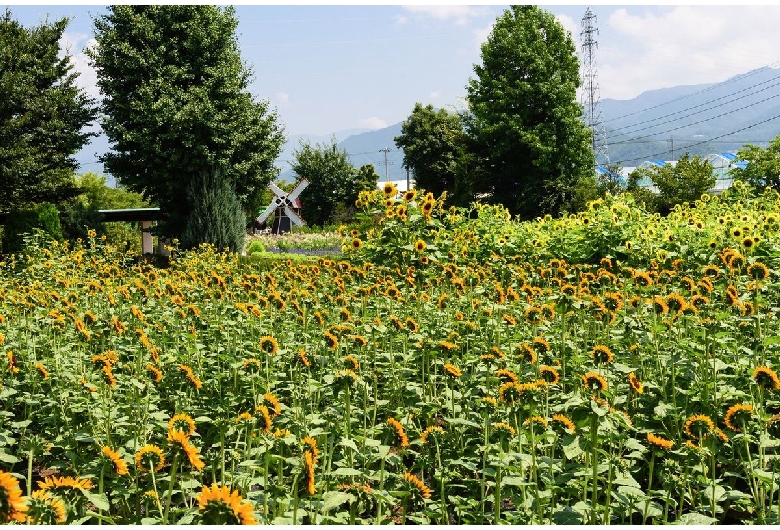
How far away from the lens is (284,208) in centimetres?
5069

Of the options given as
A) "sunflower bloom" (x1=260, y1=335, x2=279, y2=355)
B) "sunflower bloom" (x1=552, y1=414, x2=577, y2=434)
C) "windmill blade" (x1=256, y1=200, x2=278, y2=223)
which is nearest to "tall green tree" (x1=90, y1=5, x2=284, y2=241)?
"sunflower bloom" (x1=260, y1=335, x2=279, y2=355)

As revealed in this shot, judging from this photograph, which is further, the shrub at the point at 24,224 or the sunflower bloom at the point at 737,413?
the shrub at the point at 24,224

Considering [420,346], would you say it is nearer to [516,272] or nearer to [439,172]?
[516,272]

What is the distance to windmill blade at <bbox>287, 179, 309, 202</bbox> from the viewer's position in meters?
48.8

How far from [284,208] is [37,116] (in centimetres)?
2845

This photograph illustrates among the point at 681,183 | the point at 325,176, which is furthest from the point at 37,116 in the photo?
the point at 325,176

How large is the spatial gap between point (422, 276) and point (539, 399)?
10.0 ft

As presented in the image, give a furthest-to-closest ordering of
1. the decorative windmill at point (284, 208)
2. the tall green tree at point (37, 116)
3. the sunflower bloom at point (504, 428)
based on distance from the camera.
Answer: the decorative windmill at point (284, 208)
the tall green tree at point (37, 116)
the sunflower bloom at point (504, 428)

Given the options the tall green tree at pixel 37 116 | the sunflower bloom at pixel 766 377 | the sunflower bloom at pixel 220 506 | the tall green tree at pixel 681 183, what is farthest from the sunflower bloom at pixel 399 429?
the tall green tree at pixel 681 183

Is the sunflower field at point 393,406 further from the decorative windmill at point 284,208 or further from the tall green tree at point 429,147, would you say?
the decorative windmill at point 284,208

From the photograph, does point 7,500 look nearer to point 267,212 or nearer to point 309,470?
point 309,470

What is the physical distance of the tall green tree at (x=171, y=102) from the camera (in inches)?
781

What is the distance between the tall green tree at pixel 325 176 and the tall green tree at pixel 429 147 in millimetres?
5112

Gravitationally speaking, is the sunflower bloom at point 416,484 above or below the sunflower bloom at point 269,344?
below
